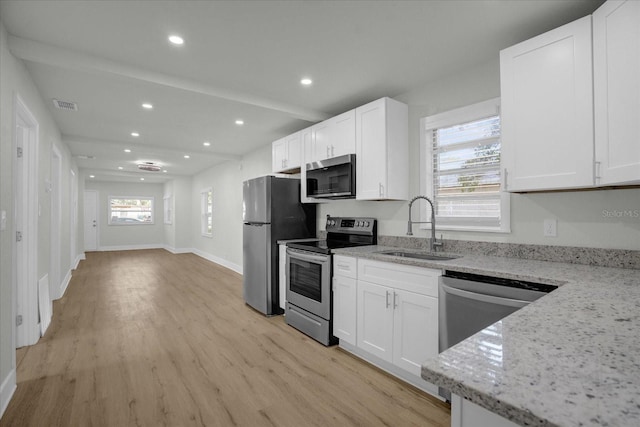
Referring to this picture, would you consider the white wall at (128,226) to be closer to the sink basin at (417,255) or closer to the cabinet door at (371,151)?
the cabinet door at (371,151)

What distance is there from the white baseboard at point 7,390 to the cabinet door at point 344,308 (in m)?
2.30

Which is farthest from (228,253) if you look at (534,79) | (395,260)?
(534,79)

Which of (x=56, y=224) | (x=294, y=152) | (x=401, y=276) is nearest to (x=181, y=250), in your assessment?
(x=56, y=224)

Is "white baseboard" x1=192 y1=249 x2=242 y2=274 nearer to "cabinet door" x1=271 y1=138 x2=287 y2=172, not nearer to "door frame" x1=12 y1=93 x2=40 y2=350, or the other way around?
"cabinet door" x1=271 y1=138 x2=287 y2=172

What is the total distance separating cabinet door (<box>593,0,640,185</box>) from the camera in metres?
1.51

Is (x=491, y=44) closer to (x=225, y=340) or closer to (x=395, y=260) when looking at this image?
(x=395, y=260)

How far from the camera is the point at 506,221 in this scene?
2393 mm

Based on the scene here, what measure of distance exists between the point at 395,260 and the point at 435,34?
1.61 meters

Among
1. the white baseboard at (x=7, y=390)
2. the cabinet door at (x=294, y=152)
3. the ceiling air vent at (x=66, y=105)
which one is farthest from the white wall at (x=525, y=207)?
the ceiling air vent at (x=66, y=105)

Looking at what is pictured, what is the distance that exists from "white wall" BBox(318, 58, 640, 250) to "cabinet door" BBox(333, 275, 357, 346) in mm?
780

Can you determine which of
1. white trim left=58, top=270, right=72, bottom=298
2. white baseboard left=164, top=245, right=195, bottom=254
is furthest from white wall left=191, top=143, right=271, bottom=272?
white trim left=58, top=270, right=72, bottom=298

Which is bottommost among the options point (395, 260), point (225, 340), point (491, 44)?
point (225, 340)

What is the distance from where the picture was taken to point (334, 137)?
3479 millimetres

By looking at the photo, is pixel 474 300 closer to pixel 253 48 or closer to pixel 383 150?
pixel 383 150
